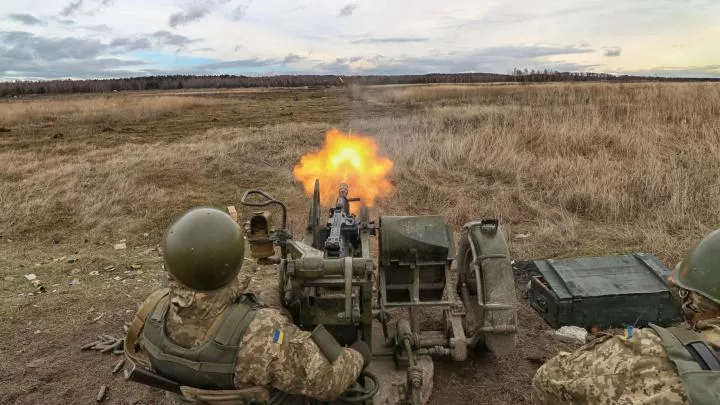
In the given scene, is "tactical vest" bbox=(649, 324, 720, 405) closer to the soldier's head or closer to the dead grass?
the soldier's head

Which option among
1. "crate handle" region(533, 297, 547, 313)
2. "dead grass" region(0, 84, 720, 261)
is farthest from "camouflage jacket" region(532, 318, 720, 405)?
"dead grass" region(0, 84, 720, 261)

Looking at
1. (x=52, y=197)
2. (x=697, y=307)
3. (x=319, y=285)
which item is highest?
(x=697, y=307)

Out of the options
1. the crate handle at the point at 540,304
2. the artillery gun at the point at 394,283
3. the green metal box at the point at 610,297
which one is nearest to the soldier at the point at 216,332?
the artillery gun at the point at 394,283

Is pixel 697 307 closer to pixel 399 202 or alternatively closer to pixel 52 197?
pixel 399 202

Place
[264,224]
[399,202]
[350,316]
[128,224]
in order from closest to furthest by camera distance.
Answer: [350,316] < [264,224] < [128,224] < [399,202]

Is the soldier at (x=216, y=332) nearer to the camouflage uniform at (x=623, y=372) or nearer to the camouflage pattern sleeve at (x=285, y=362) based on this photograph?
the camouflage pattern sleeve at (x=285, y=362)

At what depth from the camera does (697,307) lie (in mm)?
2566

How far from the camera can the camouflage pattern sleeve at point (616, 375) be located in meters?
2.19

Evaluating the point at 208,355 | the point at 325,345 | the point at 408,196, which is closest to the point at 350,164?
the point at 408,196

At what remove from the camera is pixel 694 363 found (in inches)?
82.6

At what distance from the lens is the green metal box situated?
554 cm

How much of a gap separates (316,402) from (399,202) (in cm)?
748

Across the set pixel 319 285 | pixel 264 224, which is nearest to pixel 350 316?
pixel 319 285

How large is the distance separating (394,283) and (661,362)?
324 cm
